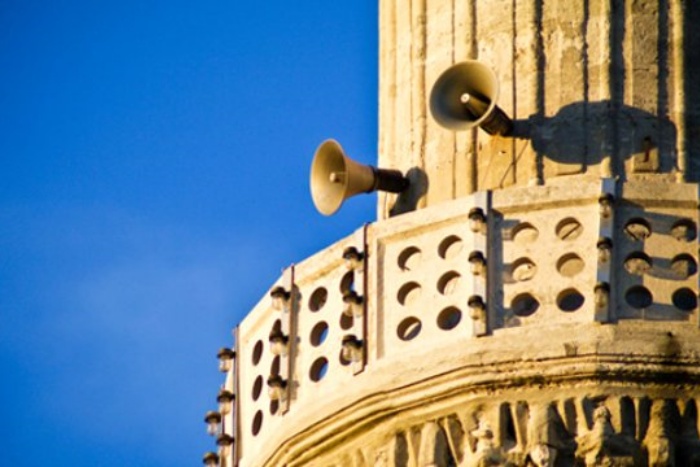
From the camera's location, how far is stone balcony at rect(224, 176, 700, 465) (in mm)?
38094

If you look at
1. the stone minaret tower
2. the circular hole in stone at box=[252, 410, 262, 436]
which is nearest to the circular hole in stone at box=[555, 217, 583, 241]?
the stone minaret tower

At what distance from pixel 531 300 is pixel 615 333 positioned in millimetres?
791

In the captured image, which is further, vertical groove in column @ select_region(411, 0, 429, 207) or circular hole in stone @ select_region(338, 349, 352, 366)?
vertical groove in column @ select_region(411, 0, 429, 207)

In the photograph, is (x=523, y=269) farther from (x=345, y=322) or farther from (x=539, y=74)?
(x=539, y=74)

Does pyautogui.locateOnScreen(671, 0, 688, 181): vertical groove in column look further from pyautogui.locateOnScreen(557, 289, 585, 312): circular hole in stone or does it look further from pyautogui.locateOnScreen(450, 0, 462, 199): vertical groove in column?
pyautogui.locateOnScreen(450, 0, 462, 199): vertical groove in column

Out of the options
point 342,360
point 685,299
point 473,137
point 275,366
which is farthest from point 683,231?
point 275,366

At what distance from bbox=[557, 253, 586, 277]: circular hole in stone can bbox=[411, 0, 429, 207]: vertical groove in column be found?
230 cm

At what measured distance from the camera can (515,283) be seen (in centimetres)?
3847

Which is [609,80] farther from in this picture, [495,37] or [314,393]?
[314,393]

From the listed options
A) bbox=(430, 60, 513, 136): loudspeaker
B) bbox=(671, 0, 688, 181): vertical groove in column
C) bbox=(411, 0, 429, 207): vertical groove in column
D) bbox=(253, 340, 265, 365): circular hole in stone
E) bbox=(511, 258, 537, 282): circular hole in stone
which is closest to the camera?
bbox=(511, 258, 537, 282): circular hole in stone

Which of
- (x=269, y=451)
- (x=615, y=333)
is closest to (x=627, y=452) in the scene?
(x=615, y=333)

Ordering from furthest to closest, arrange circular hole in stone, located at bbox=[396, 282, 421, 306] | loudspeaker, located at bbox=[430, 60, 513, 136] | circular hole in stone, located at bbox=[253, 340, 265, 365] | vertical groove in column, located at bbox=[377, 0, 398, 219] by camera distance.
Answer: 1. vertical groove in column, located at bbox=[377, 0, 398, 219]
2. circular hole in stone, located at bbox=[253, 340, 265, 365]
3. loudspeaker, located at bbox=[430, 60, 513, 136]
4. circular hole in stone, located at bbox=[396, 282, 421, 306]

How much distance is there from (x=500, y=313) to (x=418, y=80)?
3170 mm

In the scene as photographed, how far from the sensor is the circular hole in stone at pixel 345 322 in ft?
129
